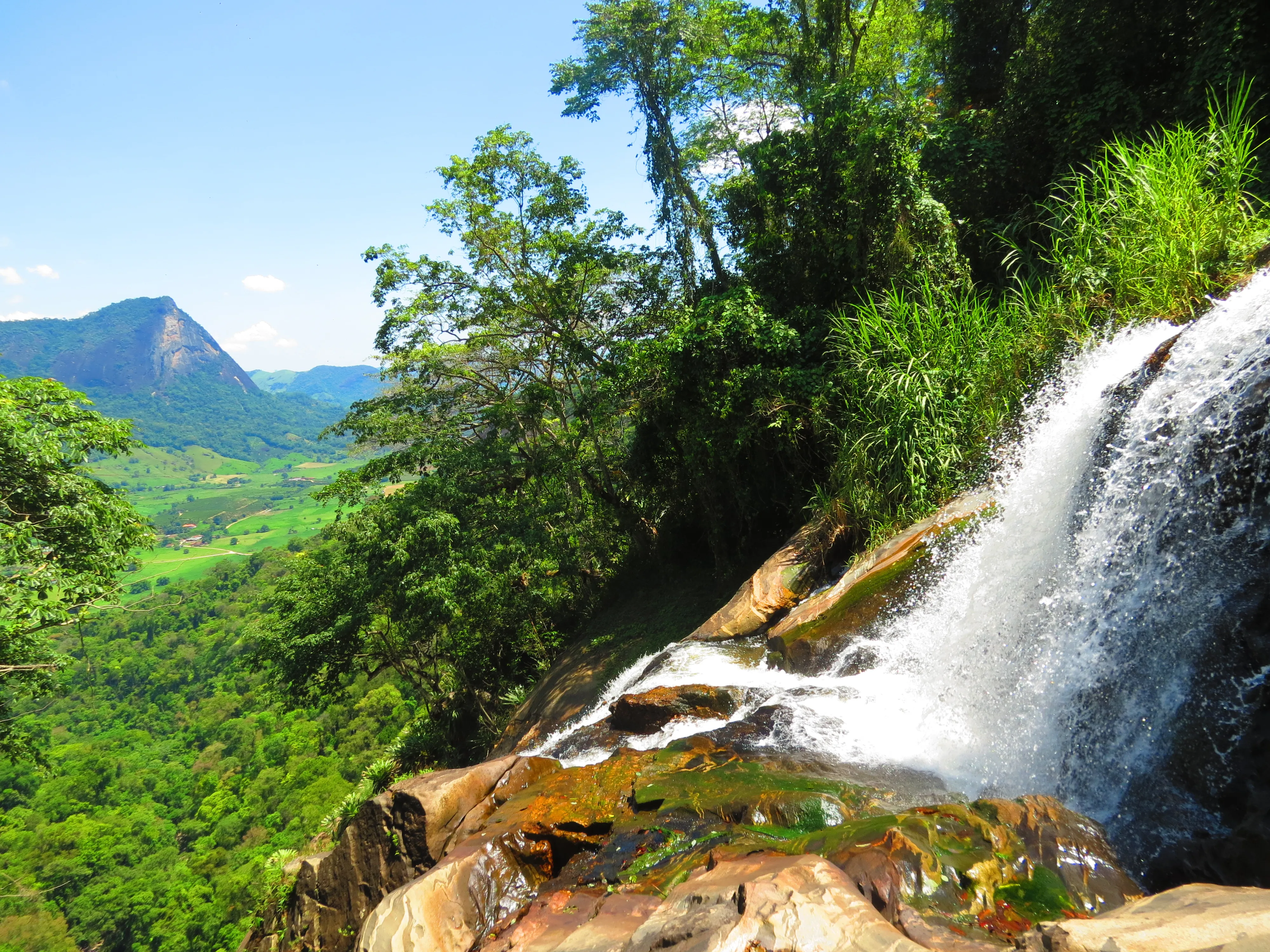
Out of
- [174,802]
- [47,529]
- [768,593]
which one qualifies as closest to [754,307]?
[768,593]

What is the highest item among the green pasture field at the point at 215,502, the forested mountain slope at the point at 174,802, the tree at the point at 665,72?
the tree at the point at 665,72

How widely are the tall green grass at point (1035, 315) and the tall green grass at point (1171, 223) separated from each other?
13 millimetres

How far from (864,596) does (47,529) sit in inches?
443

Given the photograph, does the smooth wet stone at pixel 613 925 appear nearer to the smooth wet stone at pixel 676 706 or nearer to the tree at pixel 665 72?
the smooth wet stone at pixel 676 706

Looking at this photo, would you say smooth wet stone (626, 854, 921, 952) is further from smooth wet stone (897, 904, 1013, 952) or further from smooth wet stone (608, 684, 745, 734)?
smooth wet stone (608, 684, 745, 734)

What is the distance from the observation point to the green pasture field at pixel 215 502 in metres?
94.3

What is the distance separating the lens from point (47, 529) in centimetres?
925

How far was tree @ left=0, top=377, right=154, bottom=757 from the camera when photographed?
8242mm

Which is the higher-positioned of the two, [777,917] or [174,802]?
[777,917]

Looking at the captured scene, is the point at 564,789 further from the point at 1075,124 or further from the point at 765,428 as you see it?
the point at 1075,124

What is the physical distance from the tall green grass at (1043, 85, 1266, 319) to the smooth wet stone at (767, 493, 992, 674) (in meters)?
2.29

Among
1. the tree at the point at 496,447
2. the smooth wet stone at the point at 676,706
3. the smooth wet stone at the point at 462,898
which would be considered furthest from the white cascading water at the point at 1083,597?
the tree at the point at 496,447

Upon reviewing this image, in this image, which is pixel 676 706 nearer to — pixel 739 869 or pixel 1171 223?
pixel 739 869

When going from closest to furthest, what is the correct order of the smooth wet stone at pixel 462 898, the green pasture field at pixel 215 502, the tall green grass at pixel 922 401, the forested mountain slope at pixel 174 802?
1. the smooth wet stone at pixel 462 898
2. the tall green grass at pixel 922 401
3. the forested mountain slope at pixel 174 802
4. the green pasture field at pixel 215 502
